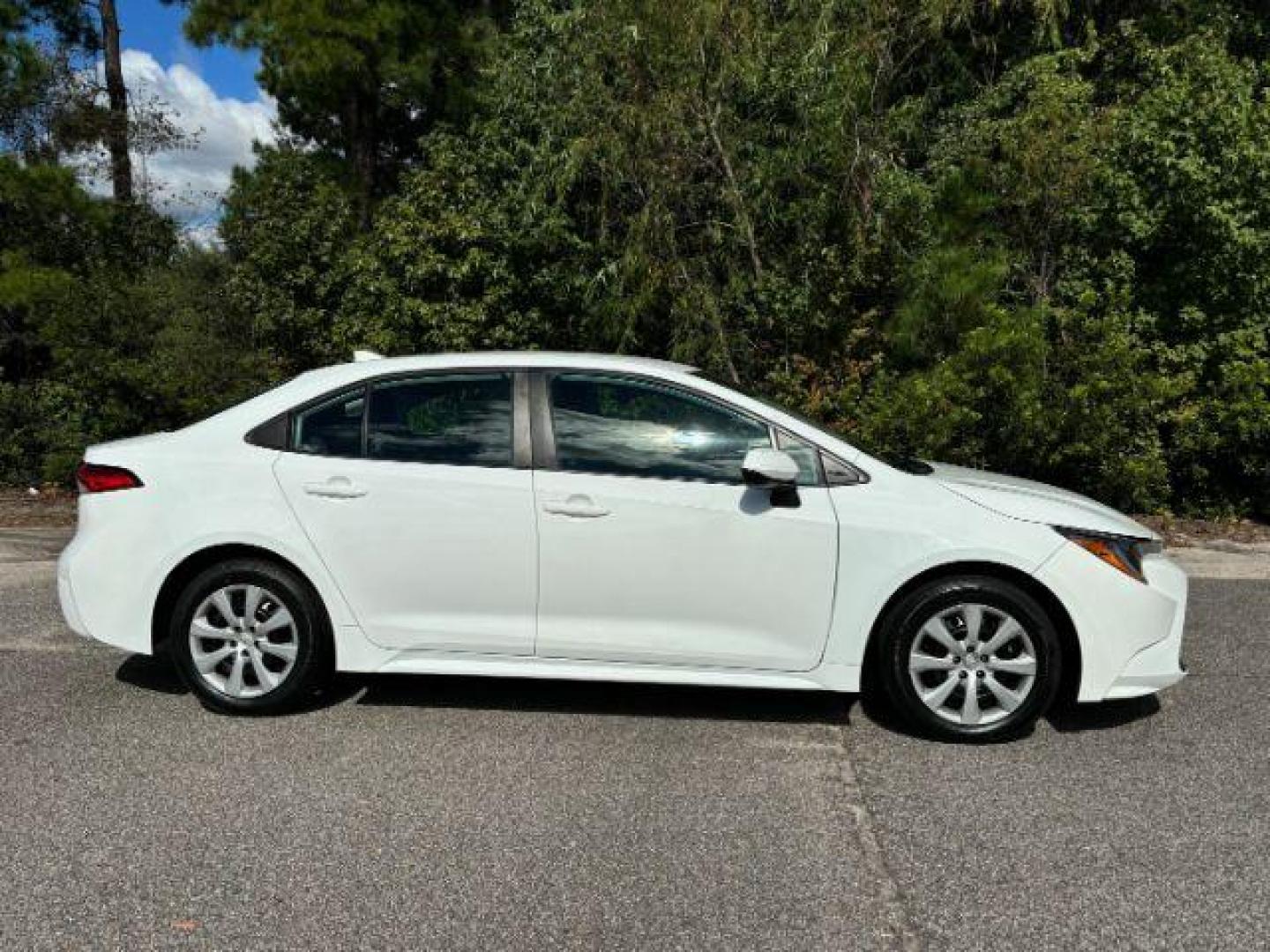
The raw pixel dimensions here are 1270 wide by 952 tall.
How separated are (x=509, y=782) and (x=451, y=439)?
145 cm

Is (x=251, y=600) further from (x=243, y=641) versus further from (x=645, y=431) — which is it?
(x=645, y=431)

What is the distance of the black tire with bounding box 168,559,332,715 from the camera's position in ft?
14.8

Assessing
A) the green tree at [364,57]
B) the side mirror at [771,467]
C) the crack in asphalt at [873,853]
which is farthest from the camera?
the green tree at [364,57]

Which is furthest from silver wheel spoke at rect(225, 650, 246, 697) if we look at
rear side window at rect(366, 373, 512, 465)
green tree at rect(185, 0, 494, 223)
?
green tree at rect(185, 0, 494, 223)

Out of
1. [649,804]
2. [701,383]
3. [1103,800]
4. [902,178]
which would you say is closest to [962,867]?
[1103,800]

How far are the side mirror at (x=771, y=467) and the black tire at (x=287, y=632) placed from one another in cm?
192

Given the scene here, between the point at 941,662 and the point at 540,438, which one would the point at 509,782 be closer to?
the point at 540,438

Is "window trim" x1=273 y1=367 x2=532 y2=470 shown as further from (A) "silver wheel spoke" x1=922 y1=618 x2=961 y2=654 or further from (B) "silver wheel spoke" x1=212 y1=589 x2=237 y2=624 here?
(A) "silver wheel spoke" x1=922 y1=618 x2=961 y2=654

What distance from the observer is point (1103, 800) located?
3.82 meters

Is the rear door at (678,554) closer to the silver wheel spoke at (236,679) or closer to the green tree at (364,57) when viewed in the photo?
the silver wheel spoke at (236,679)

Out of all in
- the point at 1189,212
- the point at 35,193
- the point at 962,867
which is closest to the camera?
the point at 962,867

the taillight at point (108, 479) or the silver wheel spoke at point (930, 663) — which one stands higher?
the taillight at point (108, 479)

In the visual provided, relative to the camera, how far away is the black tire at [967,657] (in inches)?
A: 167

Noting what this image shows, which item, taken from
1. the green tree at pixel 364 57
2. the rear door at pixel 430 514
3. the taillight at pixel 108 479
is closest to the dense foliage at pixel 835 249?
the green tree at pixel 364 57
